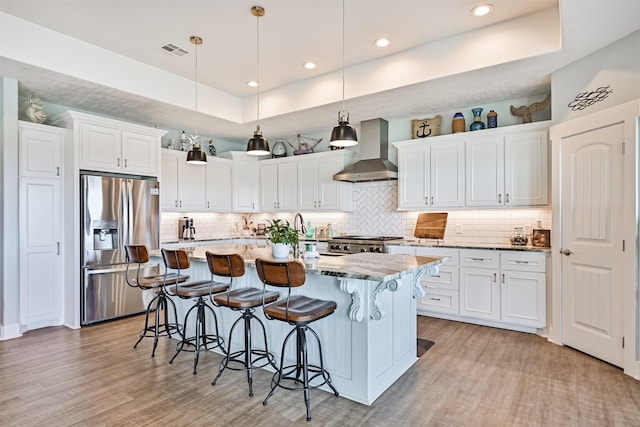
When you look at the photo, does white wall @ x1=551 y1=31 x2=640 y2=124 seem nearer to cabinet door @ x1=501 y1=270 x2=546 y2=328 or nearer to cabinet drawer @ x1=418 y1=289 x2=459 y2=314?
cabinet door @ x1=501 y1=270 x2=546 y2=328

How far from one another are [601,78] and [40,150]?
5.85 meters

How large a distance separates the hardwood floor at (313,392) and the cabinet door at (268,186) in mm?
3532

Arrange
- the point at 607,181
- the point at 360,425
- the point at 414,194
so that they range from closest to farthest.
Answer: the point at 360,425, the point at 607,181, the point at 414,194

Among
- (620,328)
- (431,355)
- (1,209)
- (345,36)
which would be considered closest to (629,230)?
(620,328)

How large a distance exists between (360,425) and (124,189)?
4.02 meters

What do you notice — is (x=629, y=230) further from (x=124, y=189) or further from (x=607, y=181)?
(x=124, y=189)

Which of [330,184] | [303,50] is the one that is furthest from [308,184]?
[303,50]

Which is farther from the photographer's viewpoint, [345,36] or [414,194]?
[414,194]

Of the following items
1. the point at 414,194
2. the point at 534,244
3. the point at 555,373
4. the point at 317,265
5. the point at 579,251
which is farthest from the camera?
the point at 414,194

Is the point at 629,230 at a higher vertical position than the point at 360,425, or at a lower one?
higher

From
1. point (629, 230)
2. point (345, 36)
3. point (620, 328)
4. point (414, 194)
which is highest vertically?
point (345, 36)

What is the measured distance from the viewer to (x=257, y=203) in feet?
22.9

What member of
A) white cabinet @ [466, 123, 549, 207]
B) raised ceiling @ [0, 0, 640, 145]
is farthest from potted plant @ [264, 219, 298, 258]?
white cabinet @ [466, 123, 549, 207]

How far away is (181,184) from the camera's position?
589 centimetres
